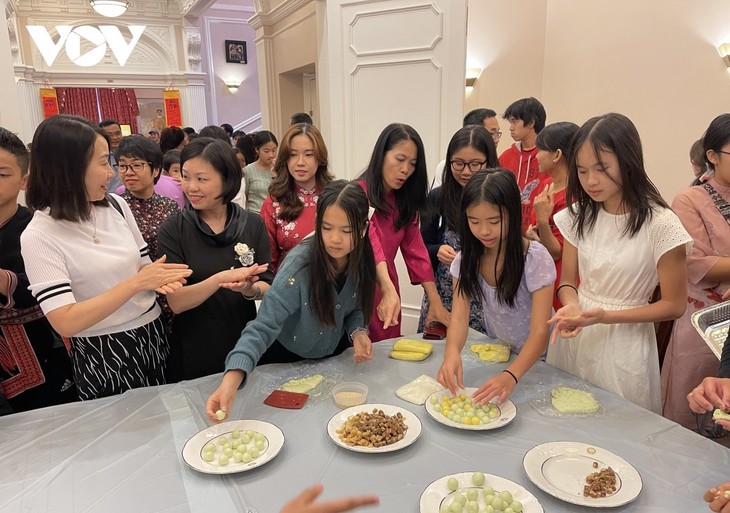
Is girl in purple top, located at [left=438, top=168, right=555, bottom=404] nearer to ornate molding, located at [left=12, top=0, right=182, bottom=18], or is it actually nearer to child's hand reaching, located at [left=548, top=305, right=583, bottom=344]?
child's hand reaching, located at [left=548, top=305, right=583, bottom=344]

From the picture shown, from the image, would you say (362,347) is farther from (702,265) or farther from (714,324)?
(702,265)

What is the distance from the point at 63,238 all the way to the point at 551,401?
1392 mm

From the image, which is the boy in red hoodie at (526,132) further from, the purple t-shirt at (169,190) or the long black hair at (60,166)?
the long black hair at (60,166)

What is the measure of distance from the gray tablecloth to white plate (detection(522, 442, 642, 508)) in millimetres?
23

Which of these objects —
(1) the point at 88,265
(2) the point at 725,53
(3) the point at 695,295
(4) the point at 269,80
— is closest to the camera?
(1) the point at 88,265

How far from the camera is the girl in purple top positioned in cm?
144

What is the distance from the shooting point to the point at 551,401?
1.34 meters

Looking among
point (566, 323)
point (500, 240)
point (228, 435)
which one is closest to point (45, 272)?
point (228, 435)

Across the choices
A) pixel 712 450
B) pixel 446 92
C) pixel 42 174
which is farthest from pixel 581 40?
pixel 42 174

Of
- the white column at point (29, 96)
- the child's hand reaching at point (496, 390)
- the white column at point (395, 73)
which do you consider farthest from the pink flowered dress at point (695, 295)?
the white column at point (29, 96)

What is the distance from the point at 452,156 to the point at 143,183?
4.49 feet

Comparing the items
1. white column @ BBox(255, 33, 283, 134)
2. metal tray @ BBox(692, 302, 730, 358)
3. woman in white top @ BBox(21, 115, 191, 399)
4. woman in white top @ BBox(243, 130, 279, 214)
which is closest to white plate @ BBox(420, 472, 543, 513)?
metal tray @ BBox(692, 302, 730, 358)

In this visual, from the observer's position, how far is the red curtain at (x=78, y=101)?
906 cm

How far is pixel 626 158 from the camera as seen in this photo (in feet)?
4.78
